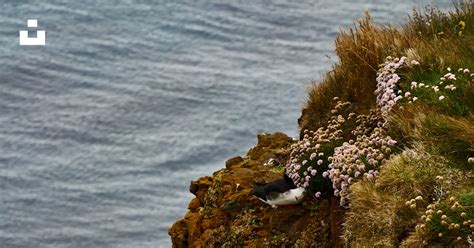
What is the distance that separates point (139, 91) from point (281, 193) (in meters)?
69.7

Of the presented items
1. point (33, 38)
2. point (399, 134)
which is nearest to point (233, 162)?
A: point (399, 134)

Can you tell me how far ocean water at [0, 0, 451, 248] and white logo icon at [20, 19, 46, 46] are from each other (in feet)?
2.57

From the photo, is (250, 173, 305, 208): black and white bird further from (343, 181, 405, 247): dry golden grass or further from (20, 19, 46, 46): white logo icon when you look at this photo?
(20, 19, 46, 46): white logo icon

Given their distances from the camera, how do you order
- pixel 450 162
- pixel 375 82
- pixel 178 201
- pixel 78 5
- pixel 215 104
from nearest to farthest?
pixel 450 162 → pixel 375 82 → pixel 178 201 → pixel 215 104 → pixel 78 5

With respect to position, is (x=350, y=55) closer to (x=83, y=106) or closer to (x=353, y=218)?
Answer: (x=353, y=218)

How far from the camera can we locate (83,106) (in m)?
86.1

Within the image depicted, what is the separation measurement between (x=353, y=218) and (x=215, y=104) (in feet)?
228

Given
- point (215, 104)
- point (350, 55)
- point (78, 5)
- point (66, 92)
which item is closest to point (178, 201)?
point (215, 104)

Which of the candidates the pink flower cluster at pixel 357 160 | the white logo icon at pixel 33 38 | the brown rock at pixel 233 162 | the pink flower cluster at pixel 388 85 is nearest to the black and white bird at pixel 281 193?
the pink flower cluster at pixel 357 160

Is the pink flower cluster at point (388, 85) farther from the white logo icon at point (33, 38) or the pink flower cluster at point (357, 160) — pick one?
the white logo icon at point (33, 38)

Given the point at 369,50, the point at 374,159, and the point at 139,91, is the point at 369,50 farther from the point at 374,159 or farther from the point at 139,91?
the point at 139,91

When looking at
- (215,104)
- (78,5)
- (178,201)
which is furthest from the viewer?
(78,5)

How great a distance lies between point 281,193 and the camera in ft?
52.4

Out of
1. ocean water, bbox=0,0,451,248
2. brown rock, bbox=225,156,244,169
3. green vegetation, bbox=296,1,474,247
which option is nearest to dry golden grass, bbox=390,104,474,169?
green vegetation, bbox=296,1,474,247
